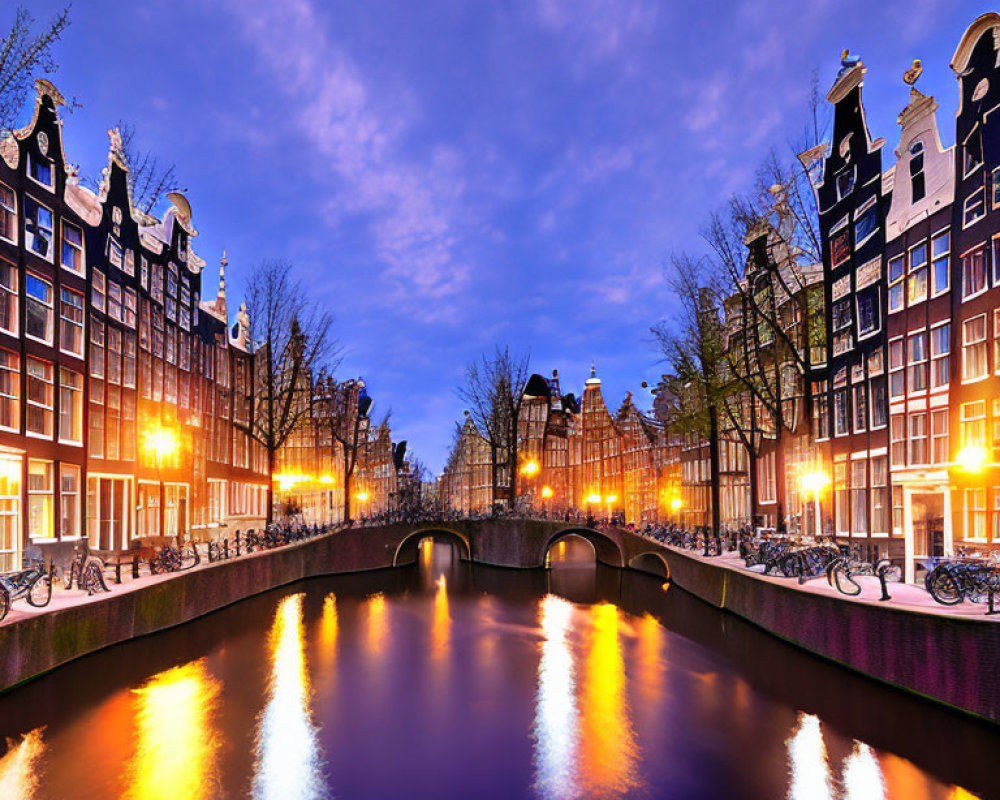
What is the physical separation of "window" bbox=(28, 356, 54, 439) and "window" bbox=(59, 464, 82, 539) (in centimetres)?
165

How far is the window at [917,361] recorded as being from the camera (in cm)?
2302

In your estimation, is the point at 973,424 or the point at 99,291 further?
the point at 99,291

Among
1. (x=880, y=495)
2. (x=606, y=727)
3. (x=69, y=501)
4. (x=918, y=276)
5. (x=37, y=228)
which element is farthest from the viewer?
(x=69, y=501)

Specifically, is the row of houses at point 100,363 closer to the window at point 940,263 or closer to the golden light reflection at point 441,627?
the golden light reflection at point 441,627

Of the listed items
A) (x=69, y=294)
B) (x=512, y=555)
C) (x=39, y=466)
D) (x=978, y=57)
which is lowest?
(x=512, y=555)

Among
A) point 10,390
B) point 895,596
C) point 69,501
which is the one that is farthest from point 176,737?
point 895,596

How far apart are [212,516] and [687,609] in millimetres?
25532

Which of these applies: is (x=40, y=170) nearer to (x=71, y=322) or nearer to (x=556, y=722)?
(x=71, y=322)

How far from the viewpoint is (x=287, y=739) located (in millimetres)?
15844

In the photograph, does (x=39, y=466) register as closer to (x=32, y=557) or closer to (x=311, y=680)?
(x=32, y=557)

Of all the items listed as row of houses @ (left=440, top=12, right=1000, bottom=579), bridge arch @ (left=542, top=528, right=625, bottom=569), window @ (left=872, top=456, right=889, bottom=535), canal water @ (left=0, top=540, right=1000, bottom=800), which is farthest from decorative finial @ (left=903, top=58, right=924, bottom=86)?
bridge arch @ (left=542, top=528, right=625, bottom=569)

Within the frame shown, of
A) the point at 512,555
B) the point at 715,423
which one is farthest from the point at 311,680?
the point at 512,555

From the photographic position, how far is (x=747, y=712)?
17500 mm

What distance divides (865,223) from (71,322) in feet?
88.5
